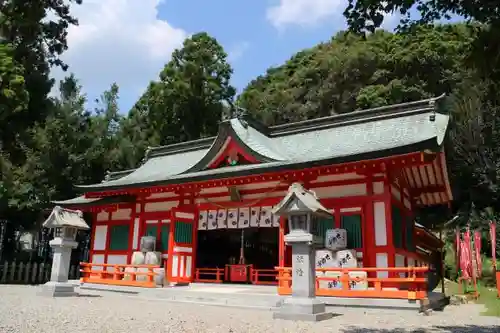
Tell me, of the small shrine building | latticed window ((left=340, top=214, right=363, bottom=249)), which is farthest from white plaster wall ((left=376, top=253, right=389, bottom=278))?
latticed window ((left=340, top=214, right=363, bottom=249))

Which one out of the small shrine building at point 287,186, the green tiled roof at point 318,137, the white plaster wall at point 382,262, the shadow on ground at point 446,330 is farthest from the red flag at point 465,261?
the shadow on ground at point 446,330

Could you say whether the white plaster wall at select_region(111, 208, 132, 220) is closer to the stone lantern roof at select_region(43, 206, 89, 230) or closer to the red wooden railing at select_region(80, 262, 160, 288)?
the red wooden railing at select_region(80, 262, 160, 288)

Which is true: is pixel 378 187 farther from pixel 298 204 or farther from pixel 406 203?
pixel 406 203

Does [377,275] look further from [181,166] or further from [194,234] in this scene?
Answer: [181,166]

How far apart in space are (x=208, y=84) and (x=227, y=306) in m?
29.2

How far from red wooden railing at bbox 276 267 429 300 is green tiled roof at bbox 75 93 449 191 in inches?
116

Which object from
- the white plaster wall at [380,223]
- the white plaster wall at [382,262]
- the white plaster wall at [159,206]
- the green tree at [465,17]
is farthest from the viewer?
the white plaster wall at [159,206]

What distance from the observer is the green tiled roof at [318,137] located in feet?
42.3

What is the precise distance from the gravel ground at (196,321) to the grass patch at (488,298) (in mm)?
1509

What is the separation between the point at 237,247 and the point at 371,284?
1148 centimetres

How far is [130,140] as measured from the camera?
36.5 metres

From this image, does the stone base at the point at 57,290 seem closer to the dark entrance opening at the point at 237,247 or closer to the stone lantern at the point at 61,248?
the stone lantern at the point at 61,248

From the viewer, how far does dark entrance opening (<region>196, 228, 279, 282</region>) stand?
20.8 metres

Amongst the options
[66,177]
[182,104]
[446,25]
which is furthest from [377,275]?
[446,25]
